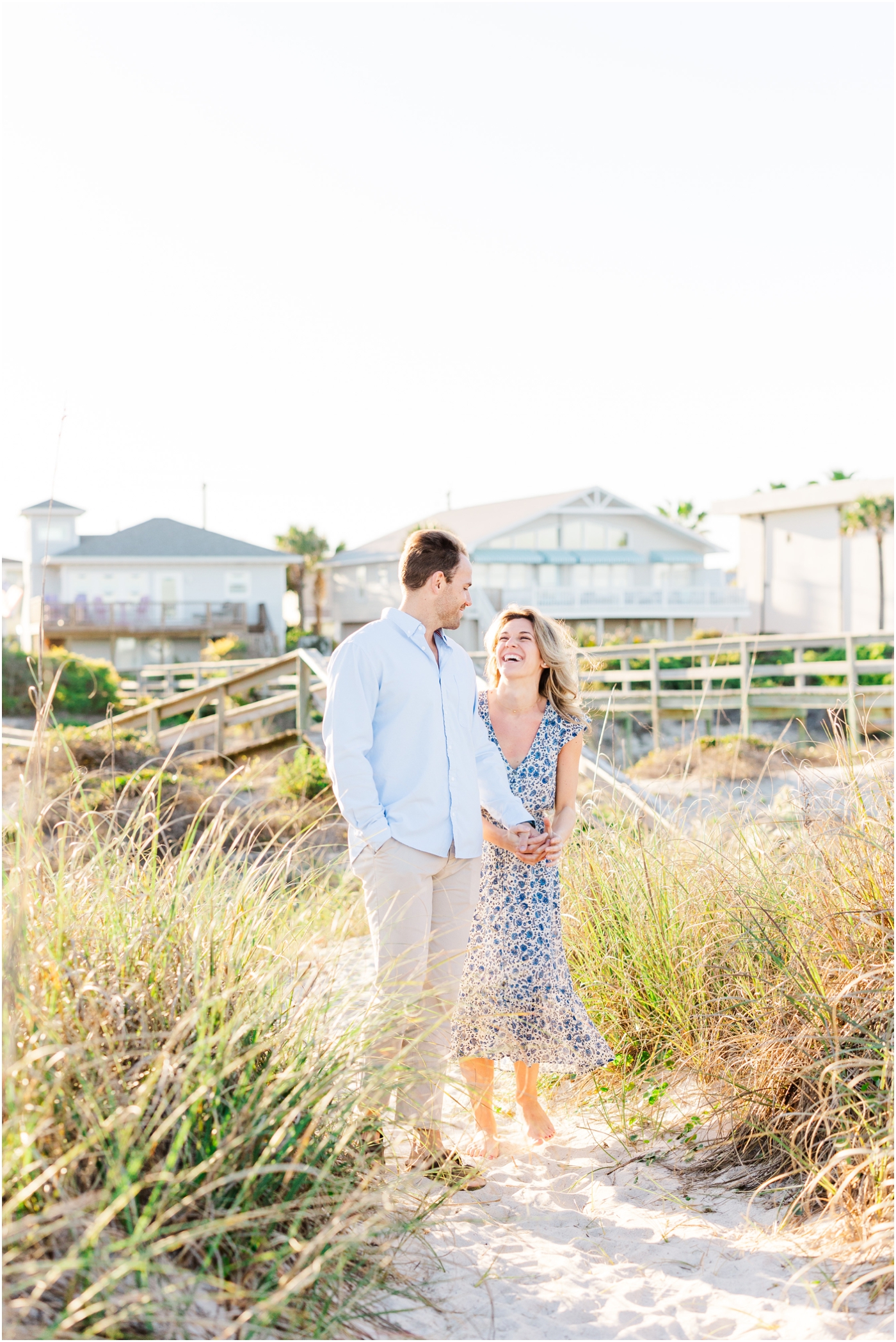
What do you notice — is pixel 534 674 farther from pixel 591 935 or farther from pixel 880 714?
pixel 880 714

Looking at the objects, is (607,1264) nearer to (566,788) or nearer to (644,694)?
(566,788)

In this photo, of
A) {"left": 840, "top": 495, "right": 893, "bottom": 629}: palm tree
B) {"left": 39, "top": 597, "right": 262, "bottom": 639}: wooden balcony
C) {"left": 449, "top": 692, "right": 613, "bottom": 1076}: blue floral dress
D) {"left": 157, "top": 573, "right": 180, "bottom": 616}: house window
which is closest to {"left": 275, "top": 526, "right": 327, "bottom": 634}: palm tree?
{"left": 39, "top": 597, "right": 262, "bottom": 639}: wooden balcony

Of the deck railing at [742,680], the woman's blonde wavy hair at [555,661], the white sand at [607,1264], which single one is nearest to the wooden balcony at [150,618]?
the deck railing at [742,680]

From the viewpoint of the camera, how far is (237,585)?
3806 centimetres

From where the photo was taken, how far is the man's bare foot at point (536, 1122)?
363cm

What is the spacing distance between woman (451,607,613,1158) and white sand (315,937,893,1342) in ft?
1.10

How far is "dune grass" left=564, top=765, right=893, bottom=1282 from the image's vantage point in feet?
8.89

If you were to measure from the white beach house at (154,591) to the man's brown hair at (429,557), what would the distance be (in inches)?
1307

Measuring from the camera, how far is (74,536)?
38.4m

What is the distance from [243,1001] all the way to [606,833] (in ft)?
7.51

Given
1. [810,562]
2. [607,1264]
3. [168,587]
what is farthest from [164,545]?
[607,1264]

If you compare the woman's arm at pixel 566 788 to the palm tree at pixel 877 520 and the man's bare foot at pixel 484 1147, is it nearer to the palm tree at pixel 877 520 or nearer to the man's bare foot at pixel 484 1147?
the man's bare foot at pixel 484 1147

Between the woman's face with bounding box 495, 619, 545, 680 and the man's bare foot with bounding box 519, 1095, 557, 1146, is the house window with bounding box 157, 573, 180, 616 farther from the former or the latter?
the man's bare foot with bounding box 519, 1095, 557, 1146

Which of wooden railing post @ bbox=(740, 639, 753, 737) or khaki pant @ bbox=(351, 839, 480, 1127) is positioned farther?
wooden railing post @ bbox=(740, 639, 753, 737)
